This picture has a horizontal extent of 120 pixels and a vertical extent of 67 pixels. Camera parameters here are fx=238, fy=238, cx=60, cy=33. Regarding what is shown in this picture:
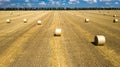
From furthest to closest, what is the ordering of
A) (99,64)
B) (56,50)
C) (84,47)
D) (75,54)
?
1. (84,47)
2. (56,50)
3. (75,54)
4. (99,64)

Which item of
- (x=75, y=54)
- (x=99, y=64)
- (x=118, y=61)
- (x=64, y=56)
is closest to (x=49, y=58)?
(x=64, y=56)

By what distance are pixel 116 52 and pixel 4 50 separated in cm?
606

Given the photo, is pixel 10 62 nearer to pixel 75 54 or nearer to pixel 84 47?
pixel 75 54

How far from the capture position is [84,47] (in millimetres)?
13750

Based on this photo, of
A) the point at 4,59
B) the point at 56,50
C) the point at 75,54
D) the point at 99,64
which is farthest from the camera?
the point at 56,50

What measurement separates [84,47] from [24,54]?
3643mm

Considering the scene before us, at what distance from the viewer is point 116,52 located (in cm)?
1230

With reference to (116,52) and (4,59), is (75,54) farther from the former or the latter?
(4,59)

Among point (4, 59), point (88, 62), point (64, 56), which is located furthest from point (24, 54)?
point (88, 62)

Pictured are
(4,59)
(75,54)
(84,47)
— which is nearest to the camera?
(4,59)

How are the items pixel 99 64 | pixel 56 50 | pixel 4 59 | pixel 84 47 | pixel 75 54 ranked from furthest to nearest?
pixel 84 47
pixel 56 50
pixel 75 54
pixel 4 59
pixel 99 64

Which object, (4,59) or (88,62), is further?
(4,59)

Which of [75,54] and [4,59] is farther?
[75,54]

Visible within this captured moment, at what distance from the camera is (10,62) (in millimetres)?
10469
